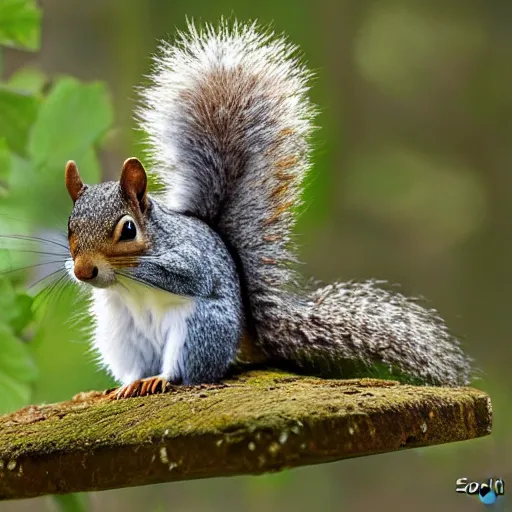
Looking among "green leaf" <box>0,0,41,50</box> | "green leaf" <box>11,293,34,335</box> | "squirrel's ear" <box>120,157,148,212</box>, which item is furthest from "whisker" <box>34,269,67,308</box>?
"green leaf" <box>0,0,41,50</box>

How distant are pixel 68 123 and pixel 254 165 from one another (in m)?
0.28

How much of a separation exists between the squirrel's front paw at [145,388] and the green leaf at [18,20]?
525mm

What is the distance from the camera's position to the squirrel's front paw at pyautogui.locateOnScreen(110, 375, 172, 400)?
1010 mm

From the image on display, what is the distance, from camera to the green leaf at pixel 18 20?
1.16m

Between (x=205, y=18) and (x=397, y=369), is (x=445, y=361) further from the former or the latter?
(x=205, y=18)

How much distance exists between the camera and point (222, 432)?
76cm

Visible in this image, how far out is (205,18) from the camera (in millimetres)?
1918

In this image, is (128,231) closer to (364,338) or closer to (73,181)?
(73,181)

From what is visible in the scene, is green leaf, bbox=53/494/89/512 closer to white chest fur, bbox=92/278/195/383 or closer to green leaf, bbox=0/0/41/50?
white chest fur, bbox=92/278/195/383

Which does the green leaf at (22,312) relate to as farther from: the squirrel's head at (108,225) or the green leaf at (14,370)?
the squirrel's head at (108,225)

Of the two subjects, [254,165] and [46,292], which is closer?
[46,292]

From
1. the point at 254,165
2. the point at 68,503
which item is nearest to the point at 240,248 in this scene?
the point at 254,165

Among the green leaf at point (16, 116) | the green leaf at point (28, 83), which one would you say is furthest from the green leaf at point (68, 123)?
the green leaf at point (28, 83)

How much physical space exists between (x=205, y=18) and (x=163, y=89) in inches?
28.1
